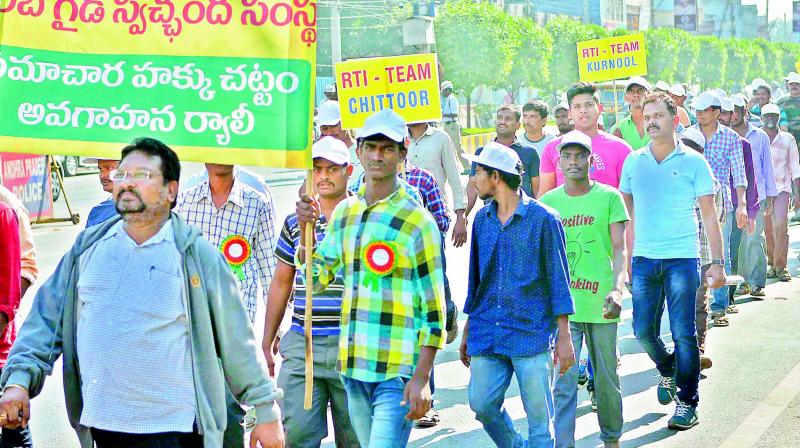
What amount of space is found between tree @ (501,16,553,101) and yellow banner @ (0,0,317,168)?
171 ft

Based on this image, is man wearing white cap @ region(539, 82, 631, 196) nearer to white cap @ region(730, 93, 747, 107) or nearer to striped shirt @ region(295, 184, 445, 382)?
striped shirt @ region(295, 184, 445, 382)

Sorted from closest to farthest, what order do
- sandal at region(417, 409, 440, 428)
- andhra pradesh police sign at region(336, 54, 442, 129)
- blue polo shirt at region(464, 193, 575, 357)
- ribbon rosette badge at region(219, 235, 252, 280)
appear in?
blue polo shirt at region(464, 193, 575, 357)
ribbon rosette badge at region(219, 235, 252, 280)
sandal at region(417, 409, 440, 428)
andhra pradesh police sign at region(336, 54, 442, 129)

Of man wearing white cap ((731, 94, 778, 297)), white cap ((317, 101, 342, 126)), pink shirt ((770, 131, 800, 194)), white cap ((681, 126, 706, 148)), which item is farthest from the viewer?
pink shirt ((770, 131, 800, 194))

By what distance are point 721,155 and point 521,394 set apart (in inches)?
226

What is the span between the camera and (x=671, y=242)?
312 inches

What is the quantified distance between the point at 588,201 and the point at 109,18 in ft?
9.60

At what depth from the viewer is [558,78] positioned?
62.9 meters

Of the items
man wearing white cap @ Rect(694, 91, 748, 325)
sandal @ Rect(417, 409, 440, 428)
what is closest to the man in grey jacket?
sandal @ Rect(417, 409, 440, 428)

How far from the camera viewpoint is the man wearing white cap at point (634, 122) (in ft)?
36.0

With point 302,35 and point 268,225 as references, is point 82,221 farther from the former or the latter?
point 302,35

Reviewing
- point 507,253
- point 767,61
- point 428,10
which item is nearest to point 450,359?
point 507,253

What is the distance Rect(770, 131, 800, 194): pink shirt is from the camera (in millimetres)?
14263

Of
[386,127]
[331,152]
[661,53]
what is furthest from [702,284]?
[661,53]

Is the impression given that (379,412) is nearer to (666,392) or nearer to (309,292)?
(309,292)
